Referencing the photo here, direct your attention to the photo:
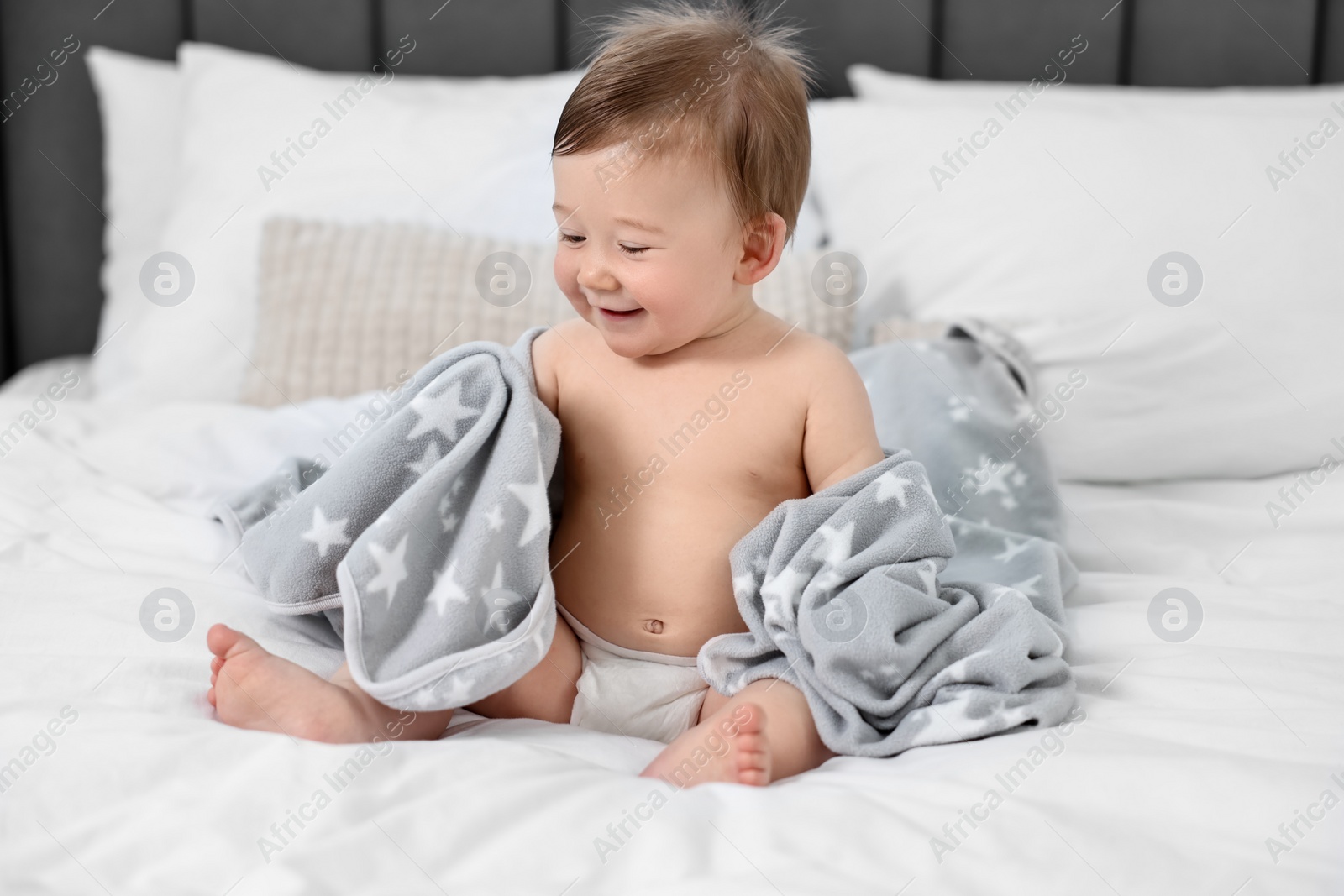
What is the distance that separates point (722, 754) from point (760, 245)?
440mm

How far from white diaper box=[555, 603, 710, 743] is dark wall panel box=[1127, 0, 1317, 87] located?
147 cm

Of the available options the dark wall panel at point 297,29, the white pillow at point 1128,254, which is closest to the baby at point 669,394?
the white pillow at point 1128,254

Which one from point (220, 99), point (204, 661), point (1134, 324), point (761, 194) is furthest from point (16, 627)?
point (1134, 324)

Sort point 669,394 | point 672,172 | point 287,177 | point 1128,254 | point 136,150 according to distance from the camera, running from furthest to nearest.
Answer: point 136,150 → point 287,177 → point 1128,254 → point 669,394 → point 672,172

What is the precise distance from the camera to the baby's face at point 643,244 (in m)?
0.85

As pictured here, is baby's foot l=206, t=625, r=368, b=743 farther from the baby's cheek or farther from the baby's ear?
the baby's ear

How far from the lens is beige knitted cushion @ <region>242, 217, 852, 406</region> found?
137 cm

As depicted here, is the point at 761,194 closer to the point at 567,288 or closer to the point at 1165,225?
the point at 567,288

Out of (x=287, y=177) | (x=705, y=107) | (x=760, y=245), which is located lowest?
(x=287, y=177)

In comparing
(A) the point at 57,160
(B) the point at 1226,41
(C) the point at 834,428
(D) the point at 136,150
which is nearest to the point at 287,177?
(D) the point at 136,150

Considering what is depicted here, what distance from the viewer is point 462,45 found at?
1.86 metres

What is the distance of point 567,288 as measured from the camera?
91 cm

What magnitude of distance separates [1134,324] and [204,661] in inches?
43.7

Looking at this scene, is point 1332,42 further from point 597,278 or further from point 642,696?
point 642,696
